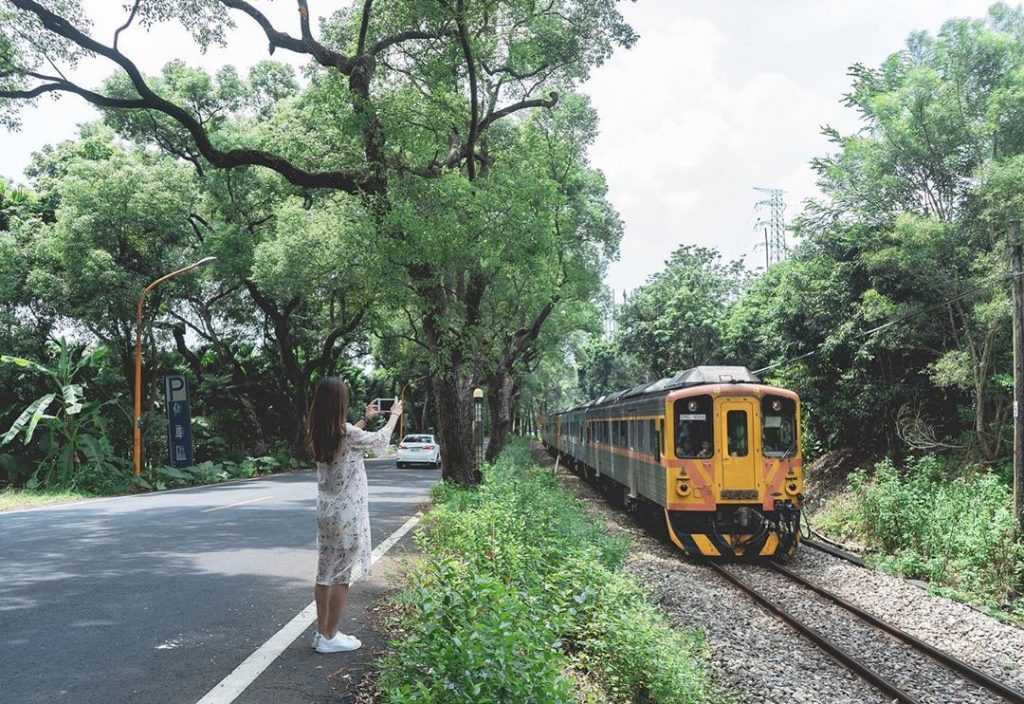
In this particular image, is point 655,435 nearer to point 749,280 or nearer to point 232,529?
point 232,529

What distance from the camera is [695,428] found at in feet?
42.4

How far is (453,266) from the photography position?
13.8 m

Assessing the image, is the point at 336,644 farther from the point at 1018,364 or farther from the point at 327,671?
the point at 1018,364

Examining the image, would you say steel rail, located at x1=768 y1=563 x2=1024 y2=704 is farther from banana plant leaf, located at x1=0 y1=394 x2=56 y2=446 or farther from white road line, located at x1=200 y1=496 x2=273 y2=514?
banana plant leaf, located at x1=0 y1=394 x2=56 y2=446

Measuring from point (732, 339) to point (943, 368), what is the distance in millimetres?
15929

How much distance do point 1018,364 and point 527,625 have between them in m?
11.3

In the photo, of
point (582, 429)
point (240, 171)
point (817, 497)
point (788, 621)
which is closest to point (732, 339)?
point (582, 429)

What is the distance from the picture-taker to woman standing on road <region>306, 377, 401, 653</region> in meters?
4.98

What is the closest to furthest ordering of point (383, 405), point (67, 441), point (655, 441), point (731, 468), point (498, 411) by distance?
point (383, 405) < point (731, 468) < point (655, 441) < point (67, 441) < point (498, 411)

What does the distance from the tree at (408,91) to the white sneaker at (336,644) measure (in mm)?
7729

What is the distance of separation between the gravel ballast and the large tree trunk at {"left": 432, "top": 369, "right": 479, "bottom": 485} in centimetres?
351

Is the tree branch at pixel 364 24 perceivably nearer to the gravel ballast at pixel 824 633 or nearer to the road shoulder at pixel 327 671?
the gravel ballast at pixel 824 633

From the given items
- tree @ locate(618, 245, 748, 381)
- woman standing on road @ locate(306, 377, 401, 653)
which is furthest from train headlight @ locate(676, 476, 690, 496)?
tree @ locate(618, 245, 748, 381)

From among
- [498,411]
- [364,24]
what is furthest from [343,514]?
[498,411]
